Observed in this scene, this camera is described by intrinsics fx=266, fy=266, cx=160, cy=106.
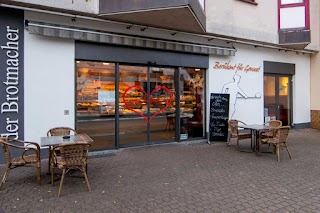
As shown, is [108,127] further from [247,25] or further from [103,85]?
[247,25]

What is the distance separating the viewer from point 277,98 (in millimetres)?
12641

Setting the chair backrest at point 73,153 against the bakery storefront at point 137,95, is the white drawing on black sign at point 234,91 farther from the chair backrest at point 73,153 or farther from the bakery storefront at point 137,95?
the chair backrest at point 73,153

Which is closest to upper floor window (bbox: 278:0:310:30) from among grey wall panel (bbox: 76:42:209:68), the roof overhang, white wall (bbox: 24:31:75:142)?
grey wall panel (bbox: 76:42:209:68)

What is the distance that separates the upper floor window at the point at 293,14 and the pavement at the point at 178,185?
20.6 feet

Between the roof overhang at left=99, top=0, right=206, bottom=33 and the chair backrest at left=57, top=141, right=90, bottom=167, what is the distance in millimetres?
4049

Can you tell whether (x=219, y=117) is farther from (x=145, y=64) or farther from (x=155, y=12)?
(x=155, y=12)

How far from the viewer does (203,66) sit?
32.6 feet

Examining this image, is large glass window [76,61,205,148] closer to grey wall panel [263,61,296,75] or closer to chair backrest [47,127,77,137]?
chair backrest [47,127,77,137]

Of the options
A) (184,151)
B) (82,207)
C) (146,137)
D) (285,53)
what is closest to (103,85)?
(146,137)

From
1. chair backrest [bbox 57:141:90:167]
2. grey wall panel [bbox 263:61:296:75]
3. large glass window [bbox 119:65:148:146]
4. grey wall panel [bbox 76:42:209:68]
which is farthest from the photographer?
grey wall panel [bbox 263:61:296:75]

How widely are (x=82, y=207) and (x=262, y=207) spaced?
9.20ft

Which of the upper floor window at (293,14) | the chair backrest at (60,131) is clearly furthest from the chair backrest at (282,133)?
the upper floor window at (293,14)

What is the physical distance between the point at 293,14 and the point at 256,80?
3323mm

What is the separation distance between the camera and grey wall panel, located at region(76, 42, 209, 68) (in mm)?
7723
